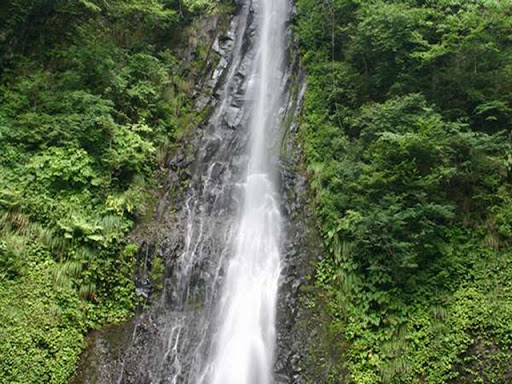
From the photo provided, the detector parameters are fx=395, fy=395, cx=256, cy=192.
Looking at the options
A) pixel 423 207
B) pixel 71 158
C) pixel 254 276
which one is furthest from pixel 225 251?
pixel 423 207

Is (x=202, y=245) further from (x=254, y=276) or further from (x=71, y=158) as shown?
(x=71, y=158)

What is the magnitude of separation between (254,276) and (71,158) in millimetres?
4787

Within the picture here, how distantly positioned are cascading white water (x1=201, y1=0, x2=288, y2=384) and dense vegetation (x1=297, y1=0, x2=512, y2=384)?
1.08m

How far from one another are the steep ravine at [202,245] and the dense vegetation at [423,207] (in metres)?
0.61

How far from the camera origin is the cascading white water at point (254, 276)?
734 cm

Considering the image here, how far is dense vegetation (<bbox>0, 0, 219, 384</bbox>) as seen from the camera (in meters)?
6.89

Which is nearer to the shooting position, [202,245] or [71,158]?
[71,158]

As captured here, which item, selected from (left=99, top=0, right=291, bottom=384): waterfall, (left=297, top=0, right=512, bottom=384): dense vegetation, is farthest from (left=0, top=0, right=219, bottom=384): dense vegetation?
(left=297, top=0, right=512, bottom=384): dense vegetation

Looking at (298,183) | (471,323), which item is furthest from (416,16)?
(471,323)

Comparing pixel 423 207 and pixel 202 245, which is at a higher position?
pixel 423 207

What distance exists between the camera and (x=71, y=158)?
28.6 feet

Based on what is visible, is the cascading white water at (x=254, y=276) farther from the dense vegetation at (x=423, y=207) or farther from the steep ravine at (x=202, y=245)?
the dense vegetation at (x=423, y=207)

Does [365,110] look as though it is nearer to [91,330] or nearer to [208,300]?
[208,300]

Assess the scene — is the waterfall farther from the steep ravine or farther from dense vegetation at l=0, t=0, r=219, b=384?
dense vegetation at l=0, t=0, r=219, b=384
